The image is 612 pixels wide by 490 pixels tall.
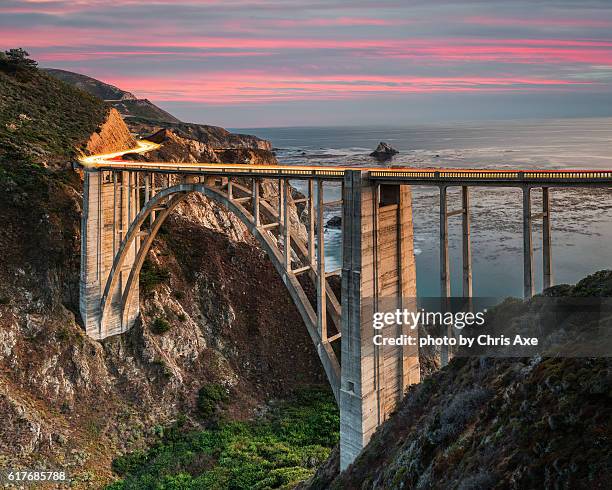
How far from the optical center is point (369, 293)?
20.3 m

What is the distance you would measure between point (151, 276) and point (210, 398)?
31.1 ft

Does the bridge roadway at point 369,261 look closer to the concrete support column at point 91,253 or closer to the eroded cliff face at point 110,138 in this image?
the concrete support column at point 91,253

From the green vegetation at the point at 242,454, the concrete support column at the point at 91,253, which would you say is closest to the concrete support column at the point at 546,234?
the green vegetation at the point at 242,454

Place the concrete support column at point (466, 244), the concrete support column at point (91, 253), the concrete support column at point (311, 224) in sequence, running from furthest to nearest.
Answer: the concrete support column at point (91, 253), the concrete support column at point (311, 224), the concrete support column at point (466, 244)

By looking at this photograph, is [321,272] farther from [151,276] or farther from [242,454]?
[151,276]

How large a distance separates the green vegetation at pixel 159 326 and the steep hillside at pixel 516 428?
22.8 meters

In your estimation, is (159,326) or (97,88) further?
(97,88)

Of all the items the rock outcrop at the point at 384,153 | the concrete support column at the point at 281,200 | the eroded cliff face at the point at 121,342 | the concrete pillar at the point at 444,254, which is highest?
the rock outcrop at the point at 384,153

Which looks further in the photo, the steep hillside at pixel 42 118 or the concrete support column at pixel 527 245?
the steep hillside at pixel 42 118

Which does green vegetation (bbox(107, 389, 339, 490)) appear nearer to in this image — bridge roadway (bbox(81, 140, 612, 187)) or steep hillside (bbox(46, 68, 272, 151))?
bridge roadway (bbox(81, 140, 612, 187))

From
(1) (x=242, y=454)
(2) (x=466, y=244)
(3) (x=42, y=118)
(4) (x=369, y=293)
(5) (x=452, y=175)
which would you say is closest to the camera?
(2) (x=466, y=244)

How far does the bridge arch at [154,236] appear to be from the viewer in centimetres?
2182

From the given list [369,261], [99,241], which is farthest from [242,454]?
[99,241]

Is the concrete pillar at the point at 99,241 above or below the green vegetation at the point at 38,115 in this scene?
below
